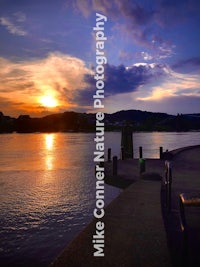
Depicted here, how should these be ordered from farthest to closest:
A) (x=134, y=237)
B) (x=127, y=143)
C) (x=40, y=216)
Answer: (x=127, y=143)
(x=40, y=216)
(x=134, y=237)

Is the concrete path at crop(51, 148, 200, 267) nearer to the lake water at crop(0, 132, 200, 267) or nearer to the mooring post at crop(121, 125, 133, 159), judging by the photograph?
the lake water at crop(0, 132, 200, 267)

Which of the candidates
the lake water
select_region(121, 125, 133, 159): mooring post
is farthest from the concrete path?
select_region(121, 125, 133, 159): mooring post

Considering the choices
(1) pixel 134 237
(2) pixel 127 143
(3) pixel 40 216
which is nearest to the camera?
(1) pixel 134 237

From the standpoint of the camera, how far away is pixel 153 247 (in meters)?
6.43

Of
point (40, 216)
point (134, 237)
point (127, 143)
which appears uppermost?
point (127, 143)

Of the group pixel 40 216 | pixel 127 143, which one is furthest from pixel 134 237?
pixel 127 143

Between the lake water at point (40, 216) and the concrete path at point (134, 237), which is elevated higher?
the concrete path at point (134, 237)

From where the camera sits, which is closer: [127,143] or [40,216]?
[40,216]

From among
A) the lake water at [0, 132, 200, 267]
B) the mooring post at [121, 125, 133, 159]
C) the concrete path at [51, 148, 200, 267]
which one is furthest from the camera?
the mooring post at [121, 125, 133, 159]

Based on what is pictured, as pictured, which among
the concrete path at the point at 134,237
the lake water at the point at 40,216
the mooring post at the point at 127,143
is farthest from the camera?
the mooring post at the point at 127,143

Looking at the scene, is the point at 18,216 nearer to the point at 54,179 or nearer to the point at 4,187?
the point at 4,187

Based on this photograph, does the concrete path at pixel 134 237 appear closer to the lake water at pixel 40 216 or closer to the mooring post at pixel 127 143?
the lake water at pixel 40 216

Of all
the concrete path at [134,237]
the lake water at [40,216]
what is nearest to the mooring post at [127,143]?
the lake water at [40,216]

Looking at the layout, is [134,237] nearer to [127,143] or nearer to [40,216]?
[40,216]
